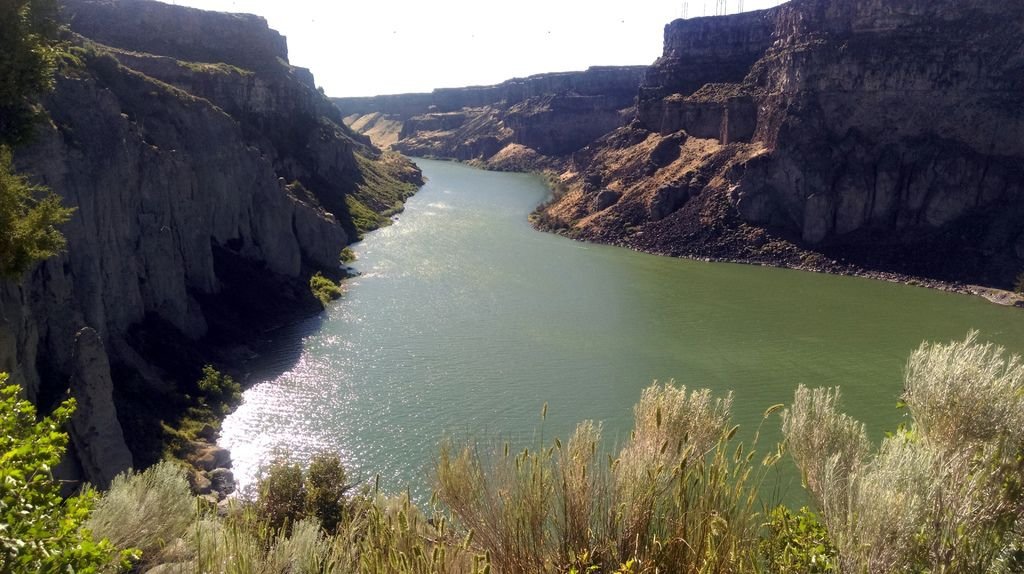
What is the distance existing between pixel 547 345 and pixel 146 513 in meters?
22.4

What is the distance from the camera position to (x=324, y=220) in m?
45.2

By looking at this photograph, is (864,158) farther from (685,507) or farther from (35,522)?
(35,522)

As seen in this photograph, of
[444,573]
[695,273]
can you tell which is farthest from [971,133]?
[444,573]

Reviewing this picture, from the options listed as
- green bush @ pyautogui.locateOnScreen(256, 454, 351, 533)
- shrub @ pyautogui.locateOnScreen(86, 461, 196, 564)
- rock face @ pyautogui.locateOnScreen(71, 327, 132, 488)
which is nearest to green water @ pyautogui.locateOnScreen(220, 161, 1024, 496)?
green bush @ pyautogui.locateOnScreen(256, 454, 351, 533)

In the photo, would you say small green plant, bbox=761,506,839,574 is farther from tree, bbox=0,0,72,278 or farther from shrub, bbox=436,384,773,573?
tree, bbox=0,0,72,278

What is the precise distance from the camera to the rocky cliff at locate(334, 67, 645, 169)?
11819cm

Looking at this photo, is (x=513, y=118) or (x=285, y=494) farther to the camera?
(x=513, y=118)

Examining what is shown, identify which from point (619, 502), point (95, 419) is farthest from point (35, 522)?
point (95, 419)

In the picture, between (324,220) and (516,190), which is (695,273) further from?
(516,190)

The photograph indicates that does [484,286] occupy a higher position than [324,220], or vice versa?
[324,220]

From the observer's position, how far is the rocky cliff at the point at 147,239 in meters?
18.4

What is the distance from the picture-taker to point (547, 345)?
3173 centimetres

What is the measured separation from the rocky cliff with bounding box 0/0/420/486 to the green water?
3.11 m

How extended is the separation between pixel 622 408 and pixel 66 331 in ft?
57.7
